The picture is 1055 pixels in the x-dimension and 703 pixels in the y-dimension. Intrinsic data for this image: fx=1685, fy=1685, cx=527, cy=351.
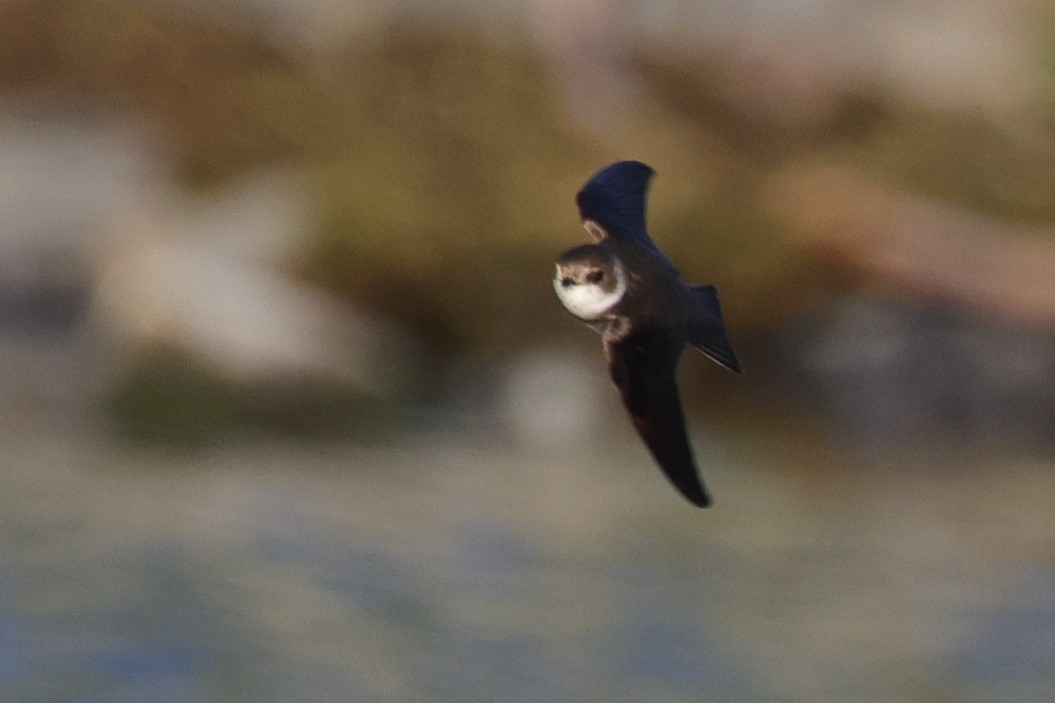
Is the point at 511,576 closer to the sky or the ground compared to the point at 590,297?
closer to the sky

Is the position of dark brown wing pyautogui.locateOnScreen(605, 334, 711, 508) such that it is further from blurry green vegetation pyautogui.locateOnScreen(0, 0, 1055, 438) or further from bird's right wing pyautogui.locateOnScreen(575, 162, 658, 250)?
blurry green vegetation pyautogui.locateOnScreen(0, 0, 1055, 438)

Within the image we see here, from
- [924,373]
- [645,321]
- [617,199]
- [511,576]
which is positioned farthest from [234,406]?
[645,321]

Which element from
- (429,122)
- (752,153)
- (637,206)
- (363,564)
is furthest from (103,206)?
(637,206)

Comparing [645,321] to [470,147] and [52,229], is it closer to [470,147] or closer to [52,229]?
[470,147]

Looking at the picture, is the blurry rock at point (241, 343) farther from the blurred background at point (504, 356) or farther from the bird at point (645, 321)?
the bird at point (645, 321)

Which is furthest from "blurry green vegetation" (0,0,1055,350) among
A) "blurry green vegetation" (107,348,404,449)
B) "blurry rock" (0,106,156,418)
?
"blurry green vegetation" (107,348,404,449)
